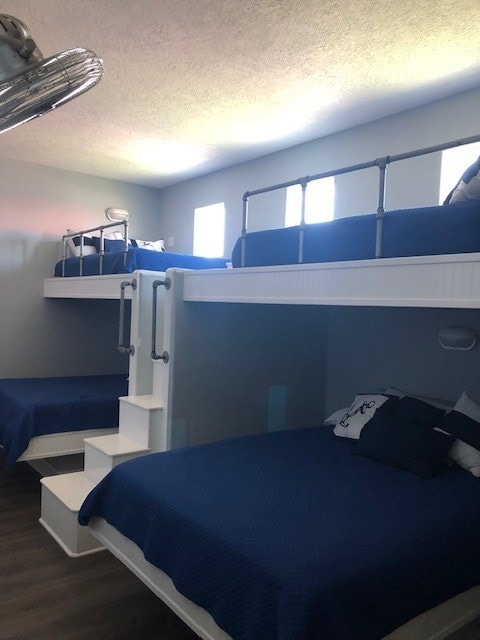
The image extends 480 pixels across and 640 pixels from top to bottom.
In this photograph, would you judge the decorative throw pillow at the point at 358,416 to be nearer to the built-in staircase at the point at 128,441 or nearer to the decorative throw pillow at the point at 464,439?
the decorative throw pillow at the point at 464,439

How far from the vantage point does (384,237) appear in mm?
1876

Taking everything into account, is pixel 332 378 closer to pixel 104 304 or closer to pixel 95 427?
pixel 95 427

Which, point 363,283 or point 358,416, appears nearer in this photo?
point 363,283

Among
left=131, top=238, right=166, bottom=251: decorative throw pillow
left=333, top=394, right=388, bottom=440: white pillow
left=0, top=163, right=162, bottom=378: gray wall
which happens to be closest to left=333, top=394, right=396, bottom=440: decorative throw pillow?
left=333, top=394, right=388, bottom=440: white pillow

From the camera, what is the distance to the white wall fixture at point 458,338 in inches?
107

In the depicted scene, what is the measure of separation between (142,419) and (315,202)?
2230 mm

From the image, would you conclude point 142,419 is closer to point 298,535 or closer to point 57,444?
point 57,444

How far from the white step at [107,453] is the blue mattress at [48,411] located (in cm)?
56

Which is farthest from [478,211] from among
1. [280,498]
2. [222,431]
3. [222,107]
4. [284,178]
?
[284,178]

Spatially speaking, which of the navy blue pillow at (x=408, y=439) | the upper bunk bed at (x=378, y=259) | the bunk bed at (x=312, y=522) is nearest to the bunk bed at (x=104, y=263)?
the upper bunk bed at (x=378, y=259)

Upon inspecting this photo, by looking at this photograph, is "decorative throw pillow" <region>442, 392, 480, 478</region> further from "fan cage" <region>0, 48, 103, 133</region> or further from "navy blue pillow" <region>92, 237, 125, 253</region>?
"navy blue pillow" <region>92, 237, 125, 253</region>

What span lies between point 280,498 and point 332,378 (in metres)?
1.91

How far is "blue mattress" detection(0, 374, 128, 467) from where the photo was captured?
3.16 metres

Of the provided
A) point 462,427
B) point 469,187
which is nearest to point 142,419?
point 462,427
